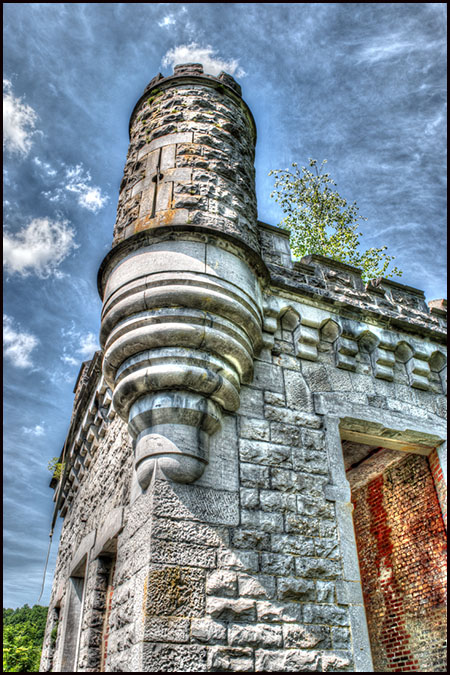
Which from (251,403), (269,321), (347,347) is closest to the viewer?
(251,403)

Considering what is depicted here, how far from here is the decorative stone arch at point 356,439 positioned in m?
3.87

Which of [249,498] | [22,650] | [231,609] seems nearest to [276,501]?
[249,498]

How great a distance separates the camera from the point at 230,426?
4.19 meters

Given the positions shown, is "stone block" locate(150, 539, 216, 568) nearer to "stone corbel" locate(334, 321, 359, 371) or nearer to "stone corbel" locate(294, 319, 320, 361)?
"stone corbel" locate(294, 319, 320, 361)

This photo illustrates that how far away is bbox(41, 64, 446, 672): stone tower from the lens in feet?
11.5

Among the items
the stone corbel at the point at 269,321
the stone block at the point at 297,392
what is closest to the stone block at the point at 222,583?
the stone block at the point at 297,392

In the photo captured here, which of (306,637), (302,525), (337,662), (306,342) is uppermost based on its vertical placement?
(306,342)

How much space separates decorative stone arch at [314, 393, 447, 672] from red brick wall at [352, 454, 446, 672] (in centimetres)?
82

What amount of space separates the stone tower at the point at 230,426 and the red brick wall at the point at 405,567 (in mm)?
36

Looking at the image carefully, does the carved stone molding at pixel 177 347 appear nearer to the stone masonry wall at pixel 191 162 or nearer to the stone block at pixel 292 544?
the stone masonry wall at pixel 191 162

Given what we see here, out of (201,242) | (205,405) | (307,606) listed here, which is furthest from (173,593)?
(201,242)

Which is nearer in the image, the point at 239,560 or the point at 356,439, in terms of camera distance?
the point at 239,560

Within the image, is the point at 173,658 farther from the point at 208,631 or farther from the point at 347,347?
the point at 347,347

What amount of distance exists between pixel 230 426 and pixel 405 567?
4.22 metres
